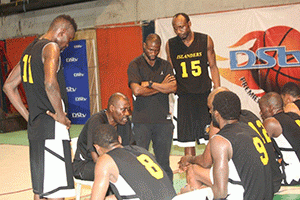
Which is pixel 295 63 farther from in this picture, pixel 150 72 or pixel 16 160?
pixel 16 160

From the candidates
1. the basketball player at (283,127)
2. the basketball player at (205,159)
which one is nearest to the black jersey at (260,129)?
the basketball player at (205,159)

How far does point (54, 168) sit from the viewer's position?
3609 mm

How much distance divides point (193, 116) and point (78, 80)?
332 inches

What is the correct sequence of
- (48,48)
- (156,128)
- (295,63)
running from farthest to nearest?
(295,63)
(156,128)
(48,48)

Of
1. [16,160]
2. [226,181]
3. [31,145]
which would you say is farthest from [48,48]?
[16,160]

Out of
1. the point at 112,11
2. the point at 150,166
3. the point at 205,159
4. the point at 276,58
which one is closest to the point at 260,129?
the point at 205,159

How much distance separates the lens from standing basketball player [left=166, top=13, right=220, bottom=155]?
5.39 meters

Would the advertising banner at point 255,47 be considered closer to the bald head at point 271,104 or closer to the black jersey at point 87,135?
the bald head at point 271,104

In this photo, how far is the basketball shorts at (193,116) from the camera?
539cm

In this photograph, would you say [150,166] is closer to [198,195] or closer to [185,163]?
[198,195]

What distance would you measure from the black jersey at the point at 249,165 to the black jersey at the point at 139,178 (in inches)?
19.7

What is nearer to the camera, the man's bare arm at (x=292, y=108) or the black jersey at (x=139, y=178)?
the black jersey at (x=139, y=178)

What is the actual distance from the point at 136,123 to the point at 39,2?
9.65 meters

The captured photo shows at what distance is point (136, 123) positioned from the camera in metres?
5.27
